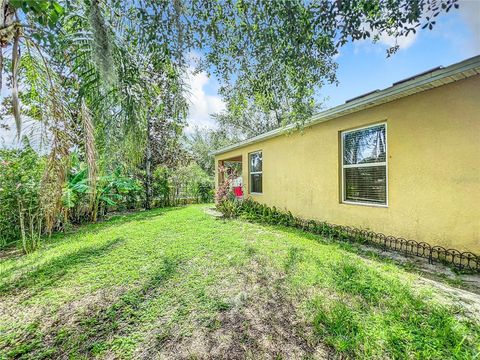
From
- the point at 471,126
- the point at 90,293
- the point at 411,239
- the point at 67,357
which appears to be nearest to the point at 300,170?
the point at 411,239

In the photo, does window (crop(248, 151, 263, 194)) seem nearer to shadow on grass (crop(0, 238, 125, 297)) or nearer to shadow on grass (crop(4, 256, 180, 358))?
shadow on grass (crop(0, 238, 125, 297))

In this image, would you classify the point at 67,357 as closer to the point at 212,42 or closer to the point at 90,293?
the point at 90,293

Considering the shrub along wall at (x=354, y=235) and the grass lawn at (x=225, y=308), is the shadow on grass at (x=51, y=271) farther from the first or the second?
the shrub along wall at (x=354, y=235)

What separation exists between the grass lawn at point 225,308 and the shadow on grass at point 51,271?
0.02 m

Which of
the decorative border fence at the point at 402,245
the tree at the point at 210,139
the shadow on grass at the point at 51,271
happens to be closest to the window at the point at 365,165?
the decorative border fence at the point at 402,245

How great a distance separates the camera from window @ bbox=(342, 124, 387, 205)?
5.32 metres

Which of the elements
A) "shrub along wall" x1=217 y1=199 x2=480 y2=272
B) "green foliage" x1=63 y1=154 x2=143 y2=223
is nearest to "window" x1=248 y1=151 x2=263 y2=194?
"shrub along wall" x1=217 y1=199 x2=480 y2=272

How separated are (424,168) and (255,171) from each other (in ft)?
22.5

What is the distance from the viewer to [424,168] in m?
4.49

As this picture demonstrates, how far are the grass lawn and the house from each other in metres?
1.40

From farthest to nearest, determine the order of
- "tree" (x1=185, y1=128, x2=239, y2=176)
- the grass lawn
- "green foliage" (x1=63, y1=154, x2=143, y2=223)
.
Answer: "tree" (x1=185, y1=128, x2=239, y2=176), "green foliage" (x1=63, y1=154, x2=143, y2=223), the grass lawn

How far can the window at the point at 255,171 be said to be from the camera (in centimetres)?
1030

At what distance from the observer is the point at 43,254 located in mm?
5172

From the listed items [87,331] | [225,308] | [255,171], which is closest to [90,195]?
[87,331]
